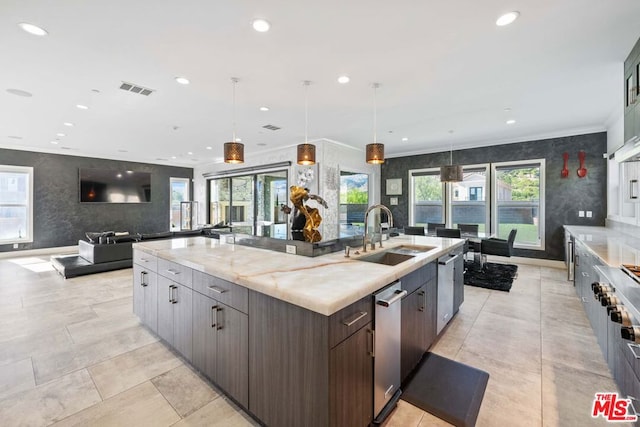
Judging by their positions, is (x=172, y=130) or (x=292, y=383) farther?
(x=172, y=130)

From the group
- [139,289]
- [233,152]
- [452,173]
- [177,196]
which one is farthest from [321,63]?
[177,196]

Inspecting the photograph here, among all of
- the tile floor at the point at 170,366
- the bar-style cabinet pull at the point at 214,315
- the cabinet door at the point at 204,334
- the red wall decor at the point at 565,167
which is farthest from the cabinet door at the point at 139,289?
the red wall decor at the point at 565,167

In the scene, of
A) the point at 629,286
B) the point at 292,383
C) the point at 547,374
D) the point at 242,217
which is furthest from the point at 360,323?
the point at 242,217

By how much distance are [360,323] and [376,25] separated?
89.7 inches

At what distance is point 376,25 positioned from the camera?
2275mm

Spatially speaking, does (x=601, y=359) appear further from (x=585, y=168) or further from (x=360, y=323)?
(x=585, y=168)

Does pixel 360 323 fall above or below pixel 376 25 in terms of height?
below

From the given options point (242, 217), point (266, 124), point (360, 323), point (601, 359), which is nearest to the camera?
point (360, 323)

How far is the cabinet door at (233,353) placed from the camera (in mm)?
1671

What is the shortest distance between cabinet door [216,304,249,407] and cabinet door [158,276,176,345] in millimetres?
781

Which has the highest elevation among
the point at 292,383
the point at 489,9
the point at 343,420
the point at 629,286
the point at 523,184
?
the point at 489,9

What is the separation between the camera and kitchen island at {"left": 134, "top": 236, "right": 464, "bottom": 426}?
1.32m

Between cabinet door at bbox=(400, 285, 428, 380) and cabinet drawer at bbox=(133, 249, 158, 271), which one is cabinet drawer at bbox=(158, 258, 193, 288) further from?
cabinet door at bbox=(400, 285, 428, 380)

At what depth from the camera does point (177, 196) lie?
10109 mm
